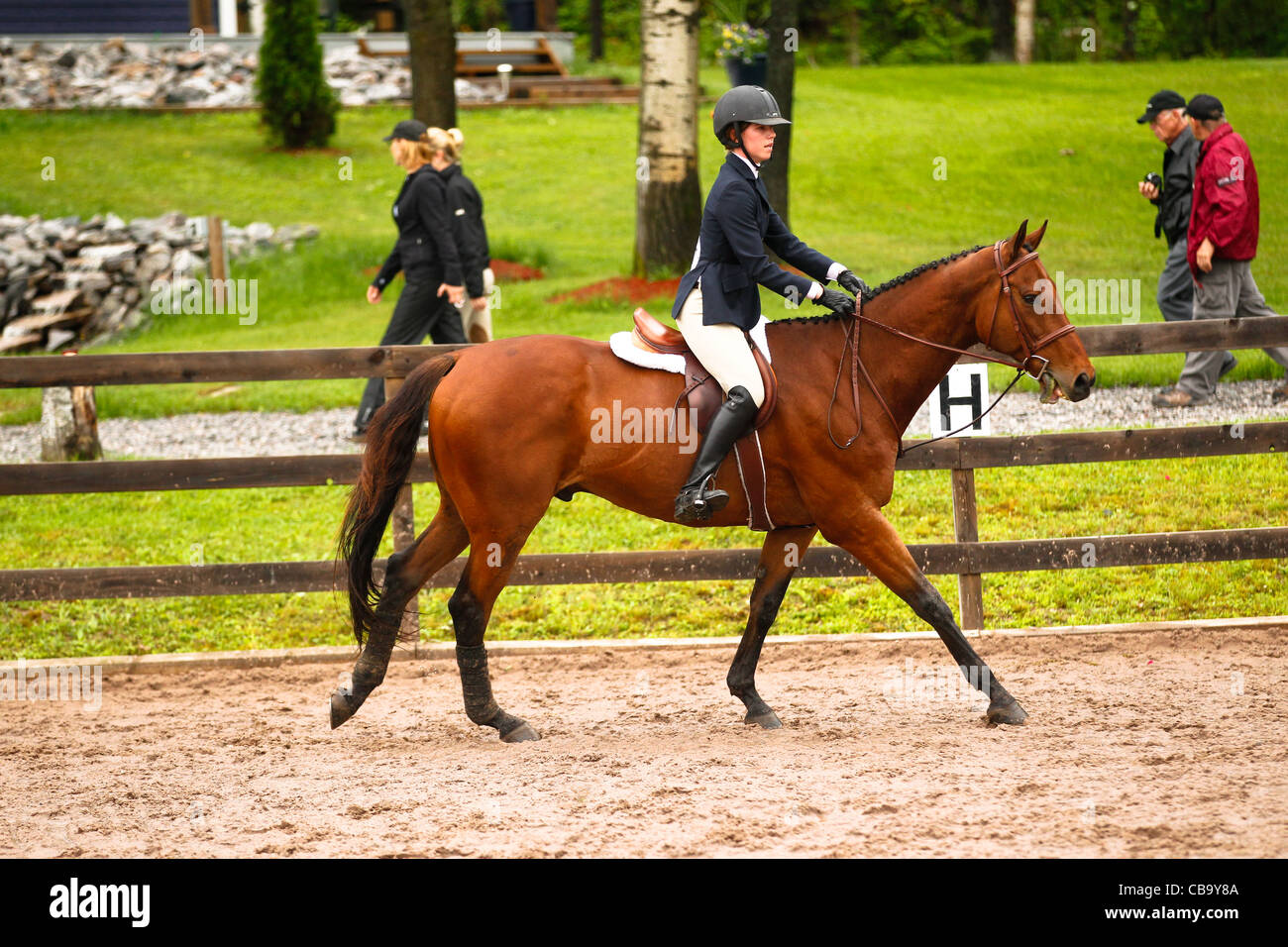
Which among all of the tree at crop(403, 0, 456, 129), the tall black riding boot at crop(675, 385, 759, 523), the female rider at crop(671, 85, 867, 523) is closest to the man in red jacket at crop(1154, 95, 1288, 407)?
the female rider at crop(671, 85, 867, 523)

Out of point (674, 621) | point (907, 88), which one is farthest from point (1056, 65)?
point (674, 621)

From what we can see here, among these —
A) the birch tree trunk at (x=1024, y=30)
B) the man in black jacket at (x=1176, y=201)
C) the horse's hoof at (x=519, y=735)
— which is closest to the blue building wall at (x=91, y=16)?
the birch tree trunk at (x=1024, y=30)

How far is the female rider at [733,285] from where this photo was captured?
566 cm

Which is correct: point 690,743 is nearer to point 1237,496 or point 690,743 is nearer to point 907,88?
point 1237,496

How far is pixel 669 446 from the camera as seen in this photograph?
581cm

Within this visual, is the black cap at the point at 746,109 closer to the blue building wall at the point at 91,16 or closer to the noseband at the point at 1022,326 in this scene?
the noseband at the point at 1022,326

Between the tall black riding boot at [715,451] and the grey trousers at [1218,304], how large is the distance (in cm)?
568

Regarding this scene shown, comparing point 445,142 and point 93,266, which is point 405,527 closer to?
point 445,142

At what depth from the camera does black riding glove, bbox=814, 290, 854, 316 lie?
5.74m

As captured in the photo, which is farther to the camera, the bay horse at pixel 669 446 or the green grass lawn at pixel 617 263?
the green grass lawn at pixel 617 263

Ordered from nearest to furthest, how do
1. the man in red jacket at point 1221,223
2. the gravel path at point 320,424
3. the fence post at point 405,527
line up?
the fence post at point 405,527, the man in red jacket at point 1221,223, the gravel path at point 320,424

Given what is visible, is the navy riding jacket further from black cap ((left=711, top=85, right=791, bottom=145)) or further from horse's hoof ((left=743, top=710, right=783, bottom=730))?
horse's hoof ((left=743, top=710, right=783, bottom=730))

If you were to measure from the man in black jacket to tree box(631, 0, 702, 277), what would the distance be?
489 centimetres

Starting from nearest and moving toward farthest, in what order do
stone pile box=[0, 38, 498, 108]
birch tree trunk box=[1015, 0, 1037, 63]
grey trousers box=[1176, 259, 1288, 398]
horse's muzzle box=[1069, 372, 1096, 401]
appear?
horse's muzzle box=[1069, 372, 1096, 401] < grey trousers box=[1176, 259, 1288, 398] < stone pile box=[0, 38, 498, 108] < birch tree trunk box=[1015, 0, 1037, 63]
